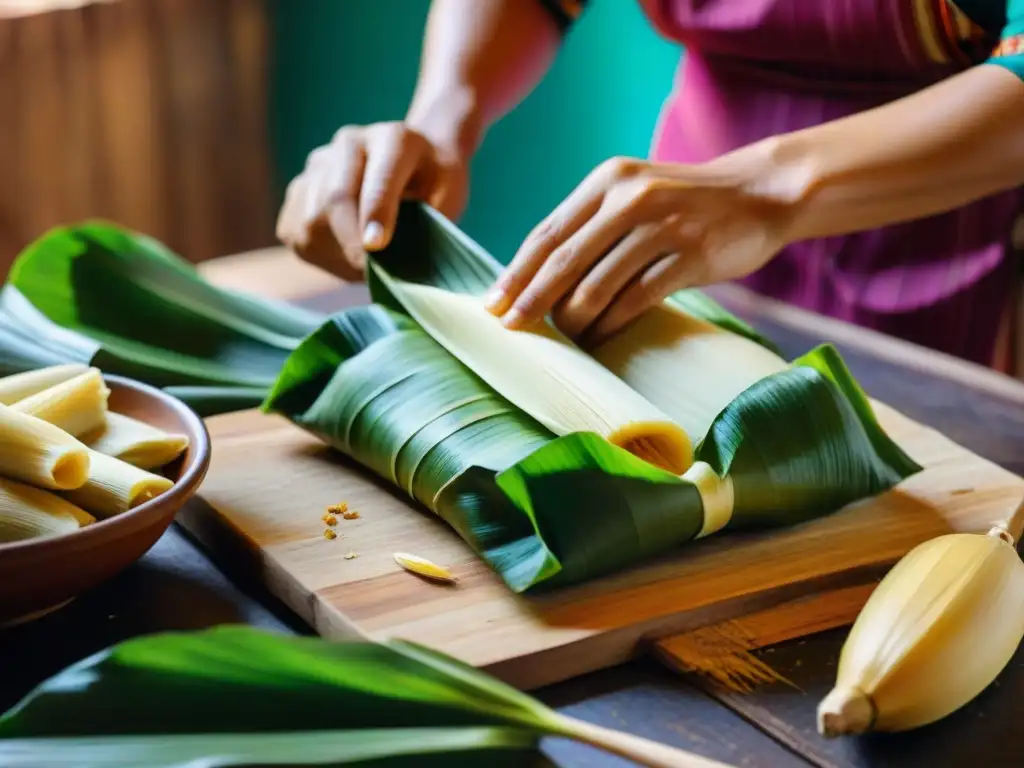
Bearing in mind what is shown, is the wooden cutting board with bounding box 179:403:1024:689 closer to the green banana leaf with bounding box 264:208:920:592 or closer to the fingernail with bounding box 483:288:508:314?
the green banana leaf with bounding box 264:208:920:592

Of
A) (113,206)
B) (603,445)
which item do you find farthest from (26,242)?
(603,445)

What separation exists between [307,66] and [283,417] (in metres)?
2.18

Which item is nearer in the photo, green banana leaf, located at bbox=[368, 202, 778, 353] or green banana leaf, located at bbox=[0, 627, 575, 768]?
green banana leaf, located at bbox=[0, 627, 575, 768]

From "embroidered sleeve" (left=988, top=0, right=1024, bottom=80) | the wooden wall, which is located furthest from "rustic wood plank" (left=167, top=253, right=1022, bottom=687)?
the wooden wall

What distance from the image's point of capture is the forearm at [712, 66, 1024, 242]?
1222 mm

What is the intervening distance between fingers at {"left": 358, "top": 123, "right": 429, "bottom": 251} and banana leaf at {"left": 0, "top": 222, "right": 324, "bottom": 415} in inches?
5.1

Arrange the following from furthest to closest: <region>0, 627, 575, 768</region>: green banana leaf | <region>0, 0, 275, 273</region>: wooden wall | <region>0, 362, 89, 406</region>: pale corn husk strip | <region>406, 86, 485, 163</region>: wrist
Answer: <region>0, 0, 275, 273</region>: wooden wall
<region>406, 86, 485, 163</region>: wrist
<region>0, 362, 89, 406</region>: pale corn husk strip
<region>0, 627, 575, 768</region>: green banana leaf

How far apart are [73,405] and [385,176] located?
51cm

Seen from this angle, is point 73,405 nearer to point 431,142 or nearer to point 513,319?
point 513,319

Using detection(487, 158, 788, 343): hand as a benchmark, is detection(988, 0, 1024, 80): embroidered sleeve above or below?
above

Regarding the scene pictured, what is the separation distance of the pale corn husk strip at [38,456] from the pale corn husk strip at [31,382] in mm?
128

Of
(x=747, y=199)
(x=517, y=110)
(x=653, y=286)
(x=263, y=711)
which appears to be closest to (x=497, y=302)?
(x=653, y=286)

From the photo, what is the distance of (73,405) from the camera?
0.95m

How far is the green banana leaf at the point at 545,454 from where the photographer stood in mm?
912
